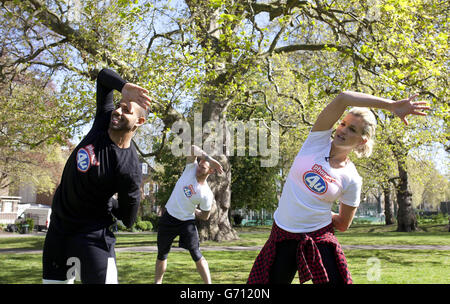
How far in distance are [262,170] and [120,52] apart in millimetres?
17691

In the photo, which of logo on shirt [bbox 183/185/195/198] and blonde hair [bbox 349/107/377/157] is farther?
logo on shirt [bbox 183/185/195/198]

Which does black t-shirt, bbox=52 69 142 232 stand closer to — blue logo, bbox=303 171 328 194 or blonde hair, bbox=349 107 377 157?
blue logo, bbox=303 171 328 194

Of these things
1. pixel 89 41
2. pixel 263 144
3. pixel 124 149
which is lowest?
pixel 124 149

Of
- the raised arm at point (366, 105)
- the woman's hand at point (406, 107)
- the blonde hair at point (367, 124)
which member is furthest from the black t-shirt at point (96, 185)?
the woman's hand at point (406, 107)

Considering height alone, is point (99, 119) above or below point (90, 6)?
below

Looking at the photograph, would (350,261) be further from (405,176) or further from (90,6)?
(405,176)

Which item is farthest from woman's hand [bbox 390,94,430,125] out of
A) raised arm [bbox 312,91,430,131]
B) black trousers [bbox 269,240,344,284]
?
black trousers [bbox 269,240,344,284]

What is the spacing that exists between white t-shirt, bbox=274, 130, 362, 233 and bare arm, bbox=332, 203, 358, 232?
63mm

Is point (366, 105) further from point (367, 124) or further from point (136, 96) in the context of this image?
point (136, 96)

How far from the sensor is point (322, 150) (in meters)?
3.54

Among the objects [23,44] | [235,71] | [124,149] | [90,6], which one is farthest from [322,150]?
[23,44]

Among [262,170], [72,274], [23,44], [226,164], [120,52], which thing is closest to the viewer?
[72,274]

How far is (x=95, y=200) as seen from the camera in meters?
3.17

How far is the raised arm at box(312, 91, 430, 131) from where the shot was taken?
312 cm
